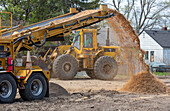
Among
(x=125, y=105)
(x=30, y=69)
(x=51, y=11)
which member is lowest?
(x=125, y=105)

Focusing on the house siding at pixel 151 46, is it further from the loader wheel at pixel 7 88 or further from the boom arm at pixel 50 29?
the loader wheel at pixel 7 88

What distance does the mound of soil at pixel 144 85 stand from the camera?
1412 cm

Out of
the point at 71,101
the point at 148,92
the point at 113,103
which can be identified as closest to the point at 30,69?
the point at 71,101

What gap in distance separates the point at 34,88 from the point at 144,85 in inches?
208

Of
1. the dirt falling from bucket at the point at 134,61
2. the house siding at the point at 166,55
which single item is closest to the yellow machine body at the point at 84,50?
the dirt falling from bucket at the point at 134,61

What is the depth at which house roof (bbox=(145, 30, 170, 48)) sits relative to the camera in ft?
143

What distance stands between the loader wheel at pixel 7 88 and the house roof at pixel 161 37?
3473cm

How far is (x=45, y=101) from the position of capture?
11148mm

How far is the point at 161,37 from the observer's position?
45.6m

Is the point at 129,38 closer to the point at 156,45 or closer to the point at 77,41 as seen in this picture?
the point at 77,41

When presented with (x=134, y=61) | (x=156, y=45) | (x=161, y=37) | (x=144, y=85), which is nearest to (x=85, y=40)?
(x=134, y=61)

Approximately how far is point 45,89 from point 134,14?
1540 inches

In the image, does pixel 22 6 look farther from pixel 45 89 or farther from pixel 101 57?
pixel 45 89

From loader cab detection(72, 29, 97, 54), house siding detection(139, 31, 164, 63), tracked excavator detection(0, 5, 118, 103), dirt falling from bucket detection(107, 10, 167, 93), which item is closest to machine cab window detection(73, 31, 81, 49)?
loader cab detection(72, 29, 97, 54)
